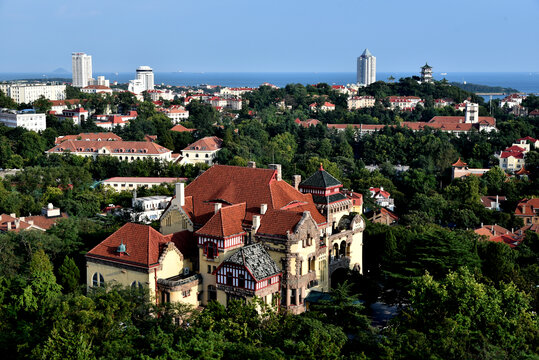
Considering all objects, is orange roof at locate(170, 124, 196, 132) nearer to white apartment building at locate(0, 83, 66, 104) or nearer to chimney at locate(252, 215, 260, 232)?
white apartment building at locate(0, 83, 66, 104)

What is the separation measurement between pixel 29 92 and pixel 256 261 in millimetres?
117547

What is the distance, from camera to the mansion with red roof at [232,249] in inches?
1181

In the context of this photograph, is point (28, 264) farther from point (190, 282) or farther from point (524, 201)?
point (524, 201)

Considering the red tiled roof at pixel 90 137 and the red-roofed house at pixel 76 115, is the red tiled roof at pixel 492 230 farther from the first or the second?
the red-roofed house at pixel 76 115

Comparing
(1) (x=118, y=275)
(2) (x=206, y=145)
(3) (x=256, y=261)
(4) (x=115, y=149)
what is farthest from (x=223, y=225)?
(2) (x=206, y=145)

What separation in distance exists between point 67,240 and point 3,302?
9.38 m

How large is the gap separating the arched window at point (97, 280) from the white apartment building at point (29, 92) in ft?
344

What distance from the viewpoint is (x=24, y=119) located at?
8419 centimetres

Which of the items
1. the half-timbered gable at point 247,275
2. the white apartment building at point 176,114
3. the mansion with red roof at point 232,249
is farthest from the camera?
the white apartment building at point 176,114

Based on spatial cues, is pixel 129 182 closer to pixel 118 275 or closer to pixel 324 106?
pixel 118 275

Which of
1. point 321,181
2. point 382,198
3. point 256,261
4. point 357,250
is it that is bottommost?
point 382,198

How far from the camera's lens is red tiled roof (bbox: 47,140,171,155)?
75.2 metres

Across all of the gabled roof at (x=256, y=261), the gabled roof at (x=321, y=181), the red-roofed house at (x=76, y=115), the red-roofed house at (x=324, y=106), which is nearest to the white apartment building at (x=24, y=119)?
the red-roofed house at (x=76, y=115)

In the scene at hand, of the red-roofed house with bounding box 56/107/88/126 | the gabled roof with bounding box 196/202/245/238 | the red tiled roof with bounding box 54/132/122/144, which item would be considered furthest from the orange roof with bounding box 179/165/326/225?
the red-roofed house with bounding box 56/107/88/126
